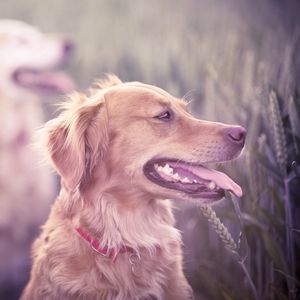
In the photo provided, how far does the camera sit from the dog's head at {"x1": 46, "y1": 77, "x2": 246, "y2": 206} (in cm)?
248

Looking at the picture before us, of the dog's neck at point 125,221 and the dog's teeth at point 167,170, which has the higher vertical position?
the dog's teeth at point 167,170

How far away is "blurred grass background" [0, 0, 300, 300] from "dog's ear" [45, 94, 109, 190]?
78 cm

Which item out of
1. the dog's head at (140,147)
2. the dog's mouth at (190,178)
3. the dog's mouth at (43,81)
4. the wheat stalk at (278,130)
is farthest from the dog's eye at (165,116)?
the dog's mouth at (43,81)

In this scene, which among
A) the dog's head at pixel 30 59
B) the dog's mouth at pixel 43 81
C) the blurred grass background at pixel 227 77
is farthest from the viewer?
the dog's mouth at pixel 43 81

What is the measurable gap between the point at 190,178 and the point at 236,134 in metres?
0.31

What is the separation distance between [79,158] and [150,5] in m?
1.94

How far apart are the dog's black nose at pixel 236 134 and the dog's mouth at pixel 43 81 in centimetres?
213

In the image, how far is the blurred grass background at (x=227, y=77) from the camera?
107 inches

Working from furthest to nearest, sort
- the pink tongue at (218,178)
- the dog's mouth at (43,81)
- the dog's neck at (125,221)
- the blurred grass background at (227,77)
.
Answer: the dog's mouth at (43,81) < the blurred grass background at (227,77) < the dog's neck at (125,221) < the pink tongue at (218,178)

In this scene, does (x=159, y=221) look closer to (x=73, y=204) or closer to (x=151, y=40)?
(x=73, y=204)

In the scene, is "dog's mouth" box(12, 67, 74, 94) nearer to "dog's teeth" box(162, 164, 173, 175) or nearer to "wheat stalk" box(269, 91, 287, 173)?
"dog's teeth" box(162, 164, 173, 175)

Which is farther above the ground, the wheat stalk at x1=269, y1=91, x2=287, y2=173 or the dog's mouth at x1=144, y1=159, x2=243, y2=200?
the wheat stalk at x1=269, y1=91, x2=287, y2=173

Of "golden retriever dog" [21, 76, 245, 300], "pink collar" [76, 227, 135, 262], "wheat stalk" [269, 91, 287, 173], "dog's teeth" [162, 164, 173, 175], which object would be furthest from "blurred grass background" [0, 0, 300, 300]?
"pink collar" [76, 227, 135, 262]

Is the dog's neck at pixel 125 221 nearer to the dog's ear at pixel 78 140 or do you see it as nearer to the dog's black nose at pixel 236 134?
the dog's ear at pixel 78 140
